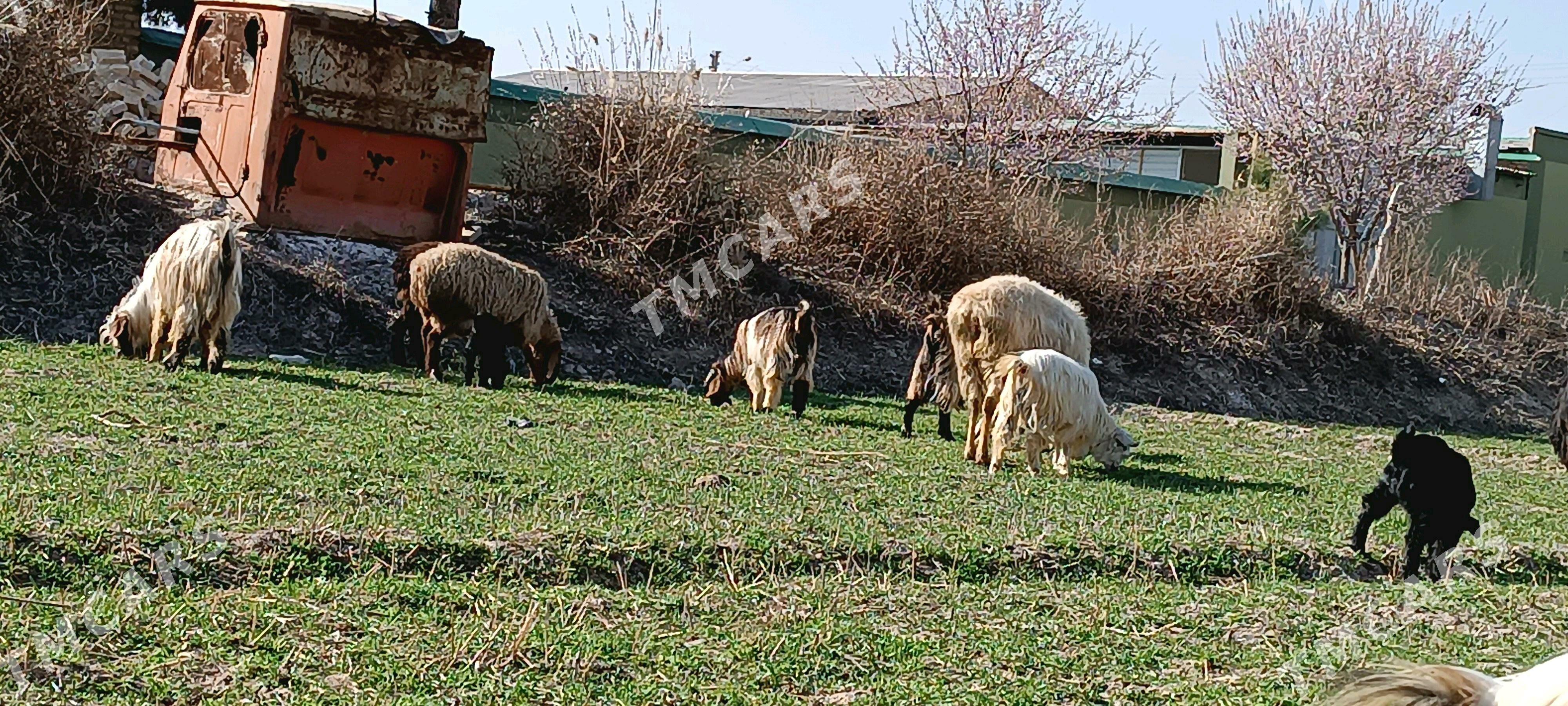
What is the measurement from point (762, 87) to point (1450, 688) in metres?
37.5

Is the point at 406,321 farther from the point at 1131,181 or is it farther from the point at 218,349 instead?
the point at 1131,181

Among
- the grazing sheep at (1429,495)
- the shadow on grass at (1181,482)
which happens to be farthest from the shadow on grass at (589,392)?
the grazing sheep at (1429,495)

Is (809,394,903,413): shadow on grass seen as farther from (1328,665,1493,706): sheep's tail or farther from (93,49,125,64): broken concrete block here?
(1328,665,1493,706): sheep's tail

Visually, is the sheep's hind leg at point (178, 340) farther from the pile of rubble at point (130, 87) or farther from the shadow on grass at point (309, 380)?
the pile of rubble at point (130, 87)

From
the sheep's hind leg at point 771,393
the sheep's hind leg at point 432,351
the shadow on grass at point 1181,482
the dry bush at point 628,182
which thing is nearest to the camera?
the shadow on grass at point 1181,482

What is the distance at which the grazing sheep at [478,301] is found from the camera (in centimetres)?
1220

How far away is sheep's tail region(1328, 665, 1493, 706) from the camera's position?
2488mm

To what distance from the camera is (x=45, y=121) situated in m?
14.0

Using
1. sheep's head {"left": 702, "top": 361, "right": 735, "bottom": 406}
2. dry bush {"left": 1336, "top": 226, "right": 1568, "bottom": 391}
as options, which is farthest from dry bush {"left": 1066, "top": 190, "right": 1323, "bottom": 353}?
sheep's head {"left": 702, "top": 361, "right": 735, "bottom": 406}

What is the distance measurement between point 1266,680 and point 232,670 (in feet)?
10.4

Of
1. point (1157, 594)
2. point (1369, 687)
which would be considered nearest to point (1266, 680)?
point (1157, 594)

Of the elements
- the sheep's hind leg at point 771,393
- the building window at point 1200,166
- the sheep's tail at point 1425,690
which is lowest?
the sheep's hind leg at point 771,393

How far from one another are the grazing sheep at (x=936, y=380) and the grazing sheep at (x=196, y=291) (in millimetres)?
4491

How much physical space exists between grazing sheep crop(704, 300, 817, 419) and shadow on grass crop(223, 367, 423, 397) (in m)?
2.37
